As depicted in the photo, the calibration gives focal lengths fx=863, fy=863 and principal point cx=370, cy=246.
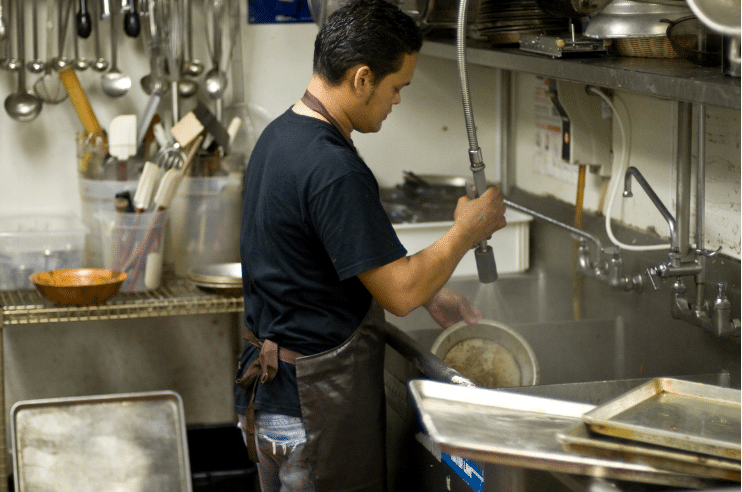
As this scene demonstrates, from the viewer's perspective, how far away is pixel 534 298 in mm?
2658

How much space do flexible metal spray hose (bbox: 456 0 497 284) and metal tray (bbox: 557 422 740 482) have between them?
71 cm

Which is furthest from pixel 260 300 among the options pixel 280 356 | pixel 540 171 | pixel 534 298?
pixel 540 171

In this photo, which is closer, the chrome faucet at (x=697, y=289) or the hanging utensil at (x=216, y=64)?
the chrome faucet at (x=697, y=289)

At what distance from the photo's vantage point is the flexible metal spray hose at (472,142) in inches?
62.6

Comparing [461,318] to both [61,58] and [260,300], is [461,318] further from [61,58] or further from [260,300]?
[61,58]

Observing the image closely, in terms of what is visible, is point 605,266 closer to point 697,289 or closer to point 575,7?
point 697,289

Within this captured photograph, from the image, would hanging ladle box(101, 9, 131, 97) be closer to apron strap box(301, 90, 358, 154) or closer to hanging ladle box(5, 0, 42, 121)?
hanging ladle box(5, 0, 42, 121)

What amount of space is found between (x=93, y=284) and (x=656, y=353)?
148cm

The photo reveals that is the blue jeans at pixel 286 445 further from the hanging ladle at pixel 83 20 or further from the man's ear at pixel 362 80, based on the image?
the hanging ladle at pixel 83 20

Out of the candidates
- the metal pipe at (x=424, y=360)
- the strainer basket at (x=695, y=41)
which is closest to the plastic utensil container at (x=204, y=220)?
→ the metal pipe at (x=424, y=360)

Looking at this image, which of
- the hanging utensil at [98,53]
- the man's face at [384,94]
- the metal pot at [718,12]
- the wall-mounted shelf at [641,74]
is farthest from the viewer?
the hanging utensil at [98,53]

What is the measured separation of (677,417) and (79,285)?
5.61 ft

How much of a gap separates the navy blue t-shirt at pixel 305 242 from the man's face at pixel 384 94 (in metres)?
0.08

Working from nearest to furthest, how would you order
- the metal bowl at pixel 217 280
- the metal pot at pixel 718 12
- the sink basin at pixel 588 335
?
the metal pot at pixel 718 12, the sink basin at pixel 588 335, the metal bowl at pixel 217 280
